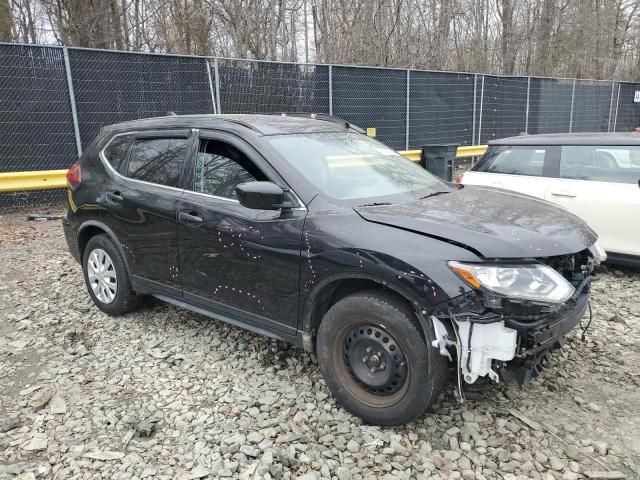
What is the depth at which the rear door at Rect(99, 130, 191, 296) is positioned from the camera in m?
3.89

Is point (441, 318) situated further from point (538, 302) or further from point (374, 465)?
point (374, 465)

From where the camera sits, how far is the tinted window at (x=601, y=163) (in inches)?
213

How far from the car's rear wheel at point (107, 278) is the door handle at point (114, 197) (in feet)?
1.26

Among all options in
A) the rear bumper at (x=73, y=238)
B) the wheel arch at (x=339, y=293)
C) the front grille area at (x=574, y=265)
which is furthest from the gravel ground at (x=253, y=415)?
the front grille area at (x=574, y=265)

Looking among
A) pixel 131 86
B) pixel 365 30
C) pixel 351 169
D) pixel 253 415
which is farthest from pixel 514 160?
pixel 365 30

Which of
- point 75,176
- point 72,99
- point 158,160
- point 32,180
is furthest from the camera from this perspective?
point 72,99

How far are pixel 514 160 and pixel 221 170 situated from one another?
13.3 feet

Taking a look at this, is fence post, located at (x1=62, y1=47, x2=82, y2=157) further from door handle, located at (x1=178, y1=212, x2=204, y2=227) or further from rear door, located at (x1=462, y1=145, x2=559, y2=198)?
rear door, located at (x1=462, y1=145, x2=559, y2=198)

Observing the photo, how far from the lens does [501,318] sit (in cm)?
257

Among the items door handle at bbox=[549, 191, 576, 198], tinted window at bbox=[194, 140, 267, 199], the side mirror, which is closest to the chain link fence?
tinted window at bbox=[194, 140, 267, 199]

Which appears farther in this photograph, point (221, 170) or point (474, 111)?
point (474, 111)

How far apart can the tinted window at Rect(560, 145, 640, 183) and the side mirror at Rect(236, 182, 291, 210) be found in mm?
4079

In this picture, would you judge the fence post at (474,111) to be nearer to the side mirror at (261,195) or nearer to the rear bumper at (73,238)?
the rear bumper at (73,238)

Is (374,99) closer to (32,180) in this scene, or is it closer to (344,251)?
(32,180)
